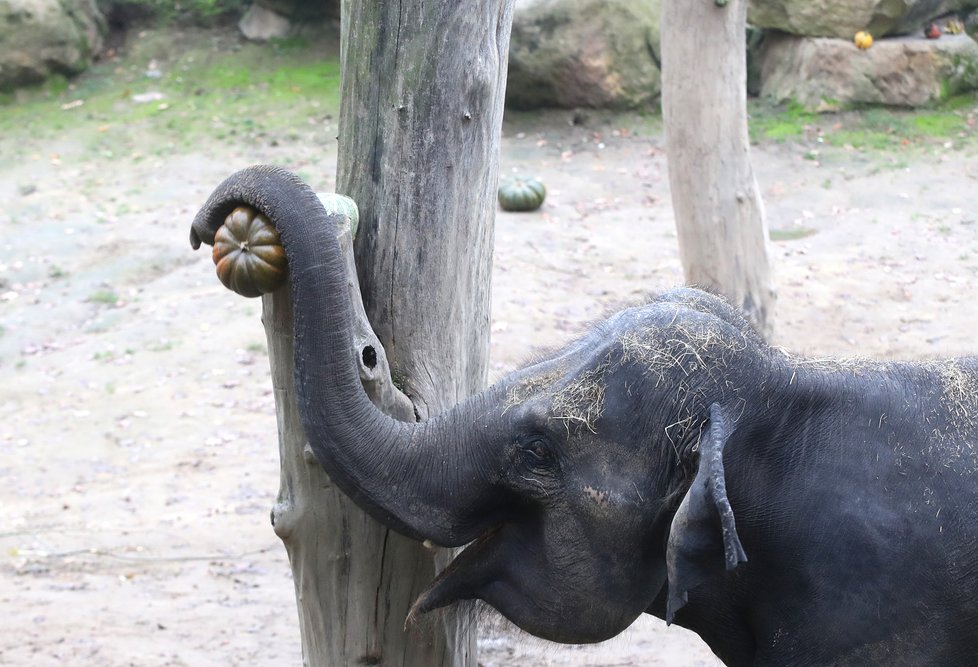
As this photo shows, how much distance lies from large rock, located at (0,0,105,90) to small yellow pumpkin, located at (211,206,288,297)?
15429mm

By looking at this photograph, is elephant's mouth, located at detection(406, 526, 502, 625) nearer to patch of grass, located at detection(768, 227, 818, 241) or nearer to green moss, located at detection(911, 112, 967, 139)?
patch of grass, located at detection(768, 227, 818, 241)

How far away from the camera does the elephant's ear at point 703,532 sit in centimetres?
262

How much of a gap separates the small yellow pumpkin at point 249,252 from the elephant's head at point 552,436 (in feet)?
0.15

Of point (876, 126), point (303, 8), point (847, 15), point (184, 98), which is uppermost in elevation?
point (847, 15)

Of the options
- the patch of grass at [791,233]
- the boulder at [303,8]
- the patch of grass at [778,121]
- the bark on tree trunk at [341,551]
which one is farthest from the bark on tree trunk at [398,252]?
the boulder at [303,8]

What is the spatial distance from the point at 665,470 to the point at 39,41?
53.2 feet

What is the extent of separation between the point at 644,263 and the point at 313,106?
6740 millimetres

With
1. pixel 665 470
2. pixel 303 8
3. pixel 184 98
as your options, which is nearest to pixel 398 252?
pixel 665 470

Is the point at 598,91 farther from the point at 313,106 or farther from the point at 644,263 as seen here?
the point at 644,263

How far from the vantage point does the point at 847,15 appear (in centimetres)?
1502

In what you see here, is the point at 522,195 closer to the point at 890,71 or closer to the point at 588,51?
the point at 588,51

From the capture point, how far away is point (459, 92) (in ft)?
10.8

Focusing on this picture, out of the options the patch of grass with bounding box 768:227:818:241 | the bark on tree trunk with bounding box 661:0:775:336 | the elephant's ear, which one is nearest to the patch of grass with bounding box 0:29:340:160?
the patch of grass with bounding box 768:227:818:241

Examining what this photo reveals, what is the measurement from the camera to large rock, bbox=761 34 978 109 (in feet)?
48.6
